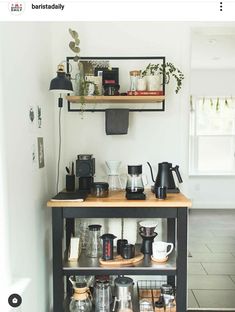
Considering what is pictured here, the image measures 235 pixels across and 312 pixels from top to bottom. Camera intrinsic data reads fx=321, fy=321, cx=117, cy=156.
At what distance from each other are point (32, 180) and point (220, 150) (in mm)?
5289

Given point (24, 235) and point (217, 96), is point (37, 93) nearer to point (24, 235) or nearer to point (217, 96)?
point (24, 235)

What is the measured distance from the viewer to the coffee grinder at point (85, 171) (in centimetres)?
229

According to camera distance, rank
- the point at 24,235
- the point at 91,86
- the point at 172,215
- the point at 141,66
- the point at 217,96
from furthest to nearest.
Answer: the point at 217,96, the point at 141,66, the point at 91,86, the point at 172,215, the point at 24,235

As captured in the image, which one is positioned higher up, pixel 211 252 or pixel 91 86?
pixel 91 86

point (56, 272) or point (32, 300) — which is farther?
point (56, 272)

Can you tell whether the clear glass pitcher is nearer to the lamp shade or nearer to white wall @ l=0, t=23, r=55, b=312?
white wall @ l=0, t=23, r=55, b=312

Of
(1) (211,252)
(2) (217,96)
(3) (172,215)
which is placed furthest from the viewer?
(2) (217,96)

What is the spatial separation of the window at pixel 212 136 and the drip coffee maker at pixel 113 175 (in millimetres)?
4244

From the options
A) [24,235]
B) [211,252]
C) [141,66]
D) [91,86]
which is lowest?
[211,252]

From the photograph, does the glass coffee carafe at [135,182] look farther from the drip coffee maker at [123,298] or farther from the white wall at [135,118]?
the drip coffee maker at [123,298]

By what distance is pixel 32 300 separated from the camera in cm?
185

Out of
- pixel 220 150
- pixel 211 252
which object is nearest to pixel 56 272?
pixel 211 252

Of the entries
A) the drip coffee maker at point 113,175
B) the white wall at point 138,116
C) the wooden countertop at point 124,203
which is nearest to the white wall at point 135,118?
the white wall at point 138,116

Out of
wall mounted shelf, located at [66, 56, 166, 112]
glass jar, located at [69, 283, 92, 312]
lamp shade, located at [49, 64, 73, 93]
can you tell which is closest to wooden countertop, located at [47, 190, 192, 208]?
glass jar, located at [69, 283, 92, 312]
